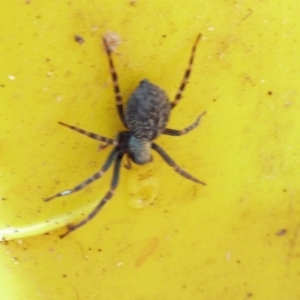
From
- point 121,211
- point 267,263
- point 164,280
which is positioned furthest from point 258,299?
point 121,211

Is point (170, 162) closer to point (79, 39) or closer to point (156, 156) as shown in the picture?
point (156, 156)

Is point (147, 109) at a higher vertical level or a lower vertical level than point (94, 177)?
higher

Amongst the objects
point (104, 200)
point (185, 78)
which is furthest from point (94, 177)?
point (185, 78)

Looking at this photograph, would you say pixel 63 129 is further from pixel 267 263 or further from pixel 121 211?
pixel 267 263

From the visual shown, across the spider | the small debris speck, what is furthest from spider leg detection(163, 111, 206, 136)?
the small debris speck

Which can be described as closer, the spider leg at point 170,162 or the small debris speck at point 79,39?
the small debris speck at point 79,39

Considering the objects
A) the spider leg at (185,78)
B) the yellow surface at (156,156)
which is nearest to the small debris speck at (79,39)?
the yellow surface at (156,156)

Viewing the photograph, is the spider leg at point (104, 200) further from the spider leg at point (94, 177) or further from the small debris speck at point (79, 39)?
the small debris speck at point (79, 39)

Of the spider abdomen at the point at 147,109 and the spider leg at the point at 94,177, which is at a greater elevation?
the spider abdomen at the point at 147,109
